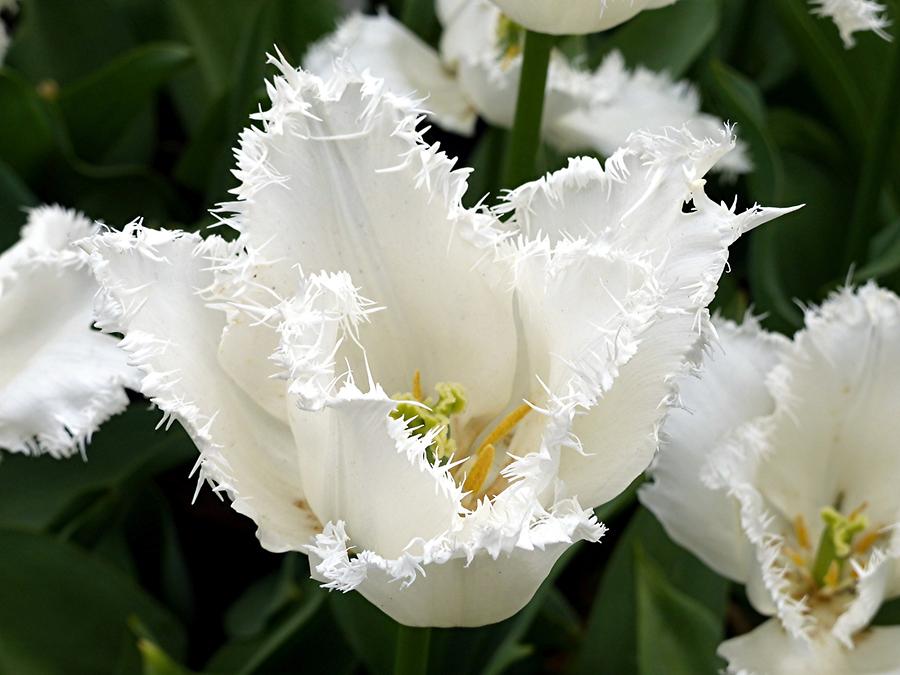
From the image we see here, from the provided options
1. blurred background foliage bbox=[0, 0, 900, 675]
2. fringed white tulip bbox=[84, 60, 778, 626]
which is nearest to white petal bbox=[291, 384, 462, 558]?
fringed white tulip bbox=[84, 60, 778, 626]

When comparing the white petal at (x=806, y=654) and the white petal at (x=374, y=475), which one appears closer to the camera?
the white petal at (x=374, y=475)

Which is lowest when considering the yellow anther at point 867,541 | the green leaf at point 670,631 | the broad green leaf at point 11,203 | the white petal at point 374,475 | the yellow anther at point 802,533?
the green leaf at point 670,631

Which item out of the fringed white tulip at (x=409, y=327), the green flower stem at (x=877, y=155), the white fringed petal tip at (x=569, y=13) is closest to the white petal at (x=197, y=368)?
the fringed white tulip at (x=409, y=327)

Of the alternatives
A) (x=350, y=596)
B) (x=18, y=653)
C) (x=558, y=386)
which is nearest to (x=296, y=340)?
(x=558, y=386)

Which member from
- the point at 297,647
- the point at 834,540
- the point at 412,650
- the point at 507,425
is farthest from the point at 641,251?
the point at 297,647

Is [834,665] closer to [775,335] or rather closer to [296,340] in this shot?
[775,335]

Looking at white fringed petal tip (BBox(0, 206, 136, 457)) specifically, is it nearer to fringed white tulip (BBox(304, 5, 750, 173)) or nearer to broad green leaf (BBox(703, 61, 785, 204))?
fringed white tulip (BBox(304, 5, 750, 173))

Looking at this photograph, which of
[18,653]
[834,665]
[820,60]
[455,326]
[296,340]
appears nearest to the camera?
[296,340]

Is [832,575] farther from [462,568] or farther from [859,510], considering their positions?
[462,568]

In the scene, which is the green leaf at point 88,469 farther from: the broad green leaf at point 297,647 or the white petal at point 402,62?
the white petal at point 402,62
